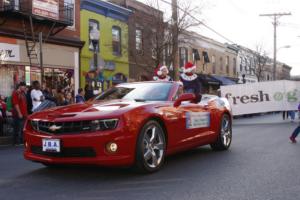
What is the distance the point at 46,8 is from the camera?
1823cm

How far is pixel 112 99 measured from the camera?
6.84 m

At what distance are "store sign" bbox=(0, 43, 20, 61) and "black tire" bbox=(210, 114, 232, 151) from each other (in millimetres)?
11298

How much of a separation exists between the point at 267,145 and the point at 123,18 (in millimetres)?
17602

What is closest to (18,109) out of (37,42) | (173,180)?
(173,180)

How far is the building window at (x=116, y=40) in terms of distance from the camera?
81.1 ft

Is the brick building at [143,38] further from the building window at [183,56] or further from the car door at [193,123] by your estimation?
the car door at [193,123]

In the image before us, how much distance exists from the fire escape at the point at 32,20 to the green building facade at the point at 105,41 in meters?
2.18

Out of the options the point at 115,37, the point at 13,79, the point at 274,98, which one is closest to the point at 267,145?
the point at 13,79

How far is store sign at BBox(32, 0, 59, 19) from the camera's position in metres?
17.6

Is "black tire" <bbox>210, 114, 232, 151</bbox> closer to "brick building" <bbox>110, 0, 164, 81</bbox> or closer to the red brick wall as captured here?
the red brick wall

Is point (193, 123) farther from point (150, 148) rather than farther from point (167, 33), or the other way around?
point (167, 33)

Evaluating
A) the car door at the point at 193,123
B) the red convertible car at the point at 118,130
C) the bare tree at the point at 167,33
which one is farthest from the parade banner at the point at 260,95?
the red convertible car at the point at 118,130

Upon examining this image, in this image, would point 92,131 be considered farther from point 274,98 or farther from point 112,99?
point 274,98

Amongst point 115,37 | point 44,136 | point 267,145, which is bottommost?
point 267,145
